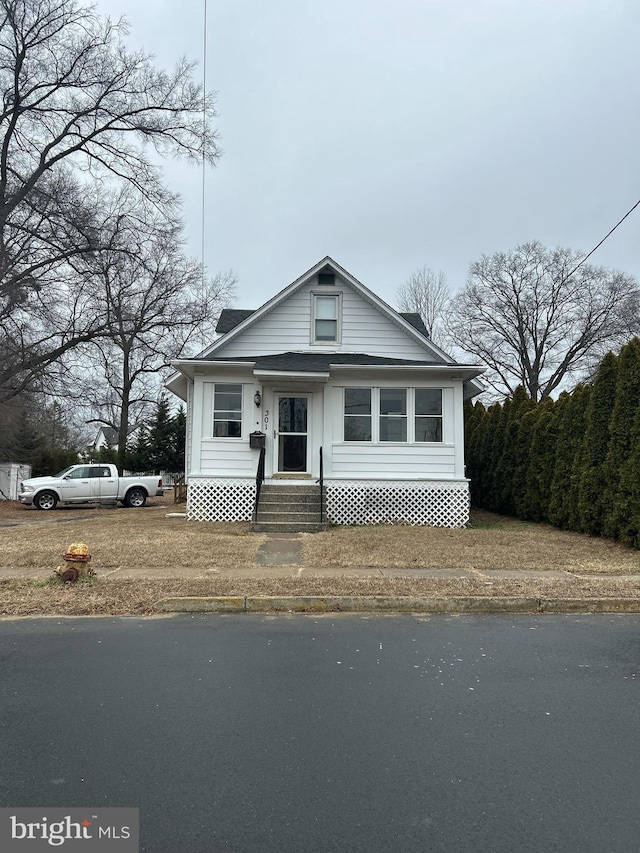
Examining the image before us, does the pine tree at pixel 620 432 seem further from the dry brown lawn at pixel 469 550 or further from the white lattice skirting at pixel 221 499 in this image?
the white lattice skirting at pixel 221 499

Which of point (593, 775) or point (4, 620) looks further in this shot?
point (4, 620)

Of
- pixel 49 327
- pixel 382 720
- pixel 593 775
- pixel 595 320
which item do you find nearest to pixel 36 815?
pixel 382 720

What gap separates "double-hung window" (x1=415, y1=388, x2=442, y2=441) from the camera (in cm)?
1520

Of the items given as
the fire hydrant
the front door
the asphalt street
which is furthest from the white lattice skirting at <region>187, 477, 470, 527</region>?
the asphalt street

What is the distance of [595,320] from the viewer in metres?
39.1

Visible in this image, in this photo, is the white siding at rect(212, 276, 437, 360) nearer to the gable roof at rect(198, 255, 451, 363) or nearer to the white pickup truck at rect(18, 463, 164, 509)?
the gable roof at rect(198, 255, 451, 363)

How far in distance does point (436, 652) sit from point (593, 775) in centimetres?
214

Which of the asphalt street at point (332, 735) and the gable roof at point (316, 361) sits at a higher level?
the gable roof at point (316, 361)

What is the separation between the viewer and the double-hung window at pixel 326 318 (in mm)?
16391

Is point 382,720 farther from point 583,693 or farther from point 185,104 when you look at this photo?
point 185,104

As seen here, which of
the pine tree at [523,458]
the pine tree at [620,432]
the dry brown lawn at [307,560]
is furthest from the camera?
the pine tree at [523,458]

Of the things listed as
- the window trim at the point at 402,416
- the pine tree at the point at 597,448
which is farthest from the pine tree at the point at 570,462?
the window trim at the point at 402,416

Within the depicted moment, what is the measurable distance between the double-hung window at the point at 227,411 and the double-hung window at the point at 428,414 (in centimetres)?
466

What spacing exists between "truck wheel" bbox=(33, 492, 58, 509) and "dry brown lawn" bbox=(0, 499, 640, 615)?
696 centimetres
